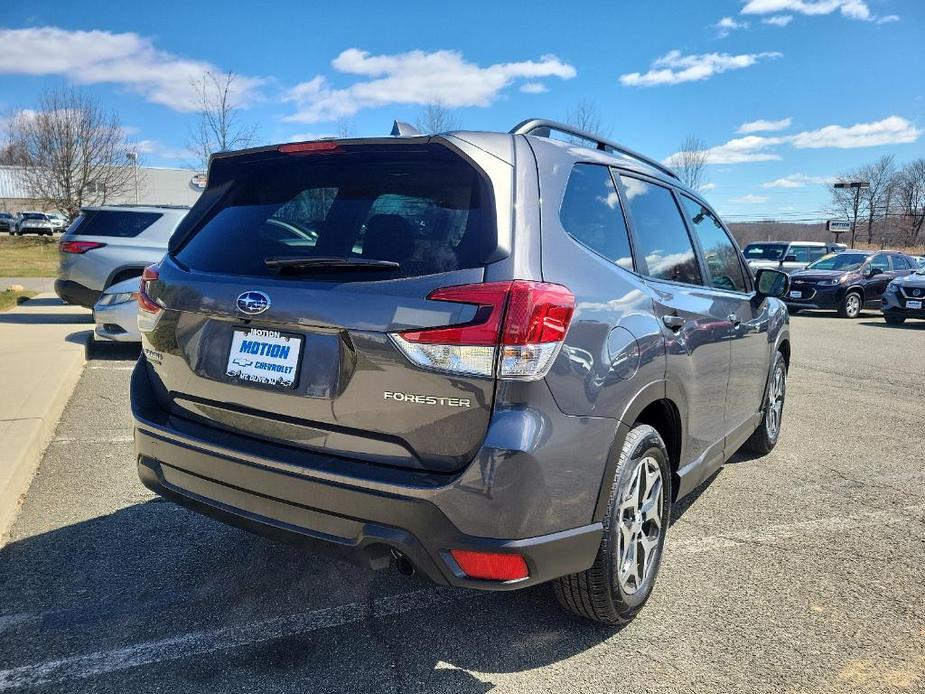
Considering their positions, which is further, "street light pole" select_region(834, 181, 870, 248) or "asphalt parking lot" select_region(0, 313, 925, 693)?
"street light pole" select_region(834, 181, 870, 248)

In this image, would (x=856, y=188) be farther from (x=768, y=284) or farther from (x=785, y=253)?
(x=768, y=284)

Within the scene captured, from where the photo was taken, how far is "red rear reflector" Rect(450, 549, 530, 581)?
7.19ft

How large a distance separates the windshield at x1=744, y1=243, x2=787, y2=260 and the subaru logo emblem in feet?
74.2

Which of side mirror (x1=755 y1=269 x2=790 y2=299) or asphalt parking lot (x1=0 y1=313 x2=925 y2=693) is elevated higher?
side mirror (x1=755 y1=269 x2=790 y2=299)

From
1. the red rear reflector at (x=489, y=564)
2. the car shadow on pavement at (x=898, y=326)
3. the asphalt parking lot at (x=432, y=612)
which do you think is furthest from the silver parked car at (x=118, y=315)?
the car shadow on pavement at (x=898, y=326)

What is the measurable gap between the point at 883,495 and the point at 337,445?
3759 millimetres

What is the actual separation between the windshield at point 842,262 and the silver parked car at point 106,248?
15.8 m

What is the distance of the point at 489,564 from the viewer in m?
2.20

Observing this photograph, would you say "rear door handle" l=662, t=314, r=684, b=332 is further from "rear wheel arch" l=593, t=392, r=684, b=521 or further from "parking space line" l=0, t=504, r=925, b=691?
"parking space line" l=0, t=504, r=925, b=691

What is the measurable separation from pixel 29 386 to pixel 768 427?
6.22m

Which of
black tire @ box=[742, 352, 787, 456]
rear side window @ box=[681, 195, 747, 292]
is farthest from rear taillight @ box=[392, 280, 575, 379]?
black tire @ box=[742, 352, 787, 456]

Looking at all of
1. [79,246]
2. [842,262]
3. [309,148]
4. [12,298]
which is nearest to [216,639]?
[309,148]

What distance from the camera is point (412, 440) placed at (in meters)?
2.21

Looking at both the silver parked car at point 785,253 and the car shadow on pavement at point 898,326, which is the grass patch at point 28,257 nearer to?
the car shadow on pavement at point 898,326
